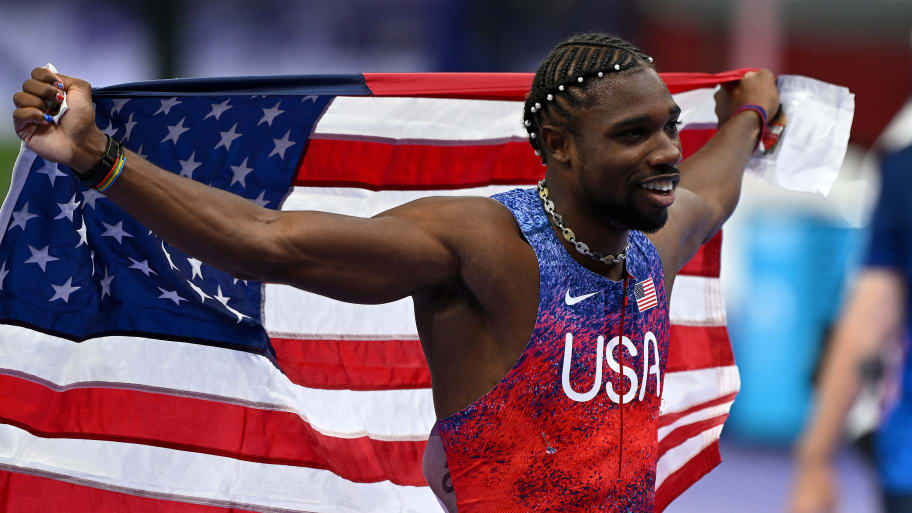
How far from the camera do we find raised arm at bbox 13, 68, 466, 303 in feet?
6.81

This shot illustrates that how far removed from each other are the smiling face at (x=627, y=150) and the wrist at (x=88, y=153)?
3.41 ft

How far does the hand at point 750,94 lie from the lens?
3.72 metres

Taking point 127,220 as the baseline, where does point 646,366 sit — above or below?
below

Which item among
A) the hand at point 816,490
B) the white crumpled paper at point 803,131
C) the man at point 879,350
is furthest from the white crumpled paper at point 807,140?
the hand at point 816,490

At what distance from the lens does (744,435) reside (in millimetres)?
8562

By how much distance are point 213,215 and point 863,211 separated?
708cm

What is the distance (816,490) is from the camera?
2.57 m

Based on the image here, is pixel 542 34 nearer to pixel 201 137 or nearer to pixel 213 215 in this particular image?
pixel 201 137

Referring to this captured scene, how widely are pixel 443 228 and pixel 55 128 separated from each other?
796 mm

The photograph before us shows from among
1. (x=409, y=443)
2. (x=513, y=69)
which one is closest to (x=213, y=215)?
(x=409, y=443)

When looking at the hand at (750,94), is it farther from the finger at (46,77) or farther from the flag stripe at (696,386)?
the finger at (46,77)

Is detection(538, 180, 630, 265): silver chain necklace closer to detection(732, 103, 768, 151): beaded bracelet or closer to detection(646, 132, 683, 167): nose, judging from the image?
detection(646, 132, 683, 167): nose

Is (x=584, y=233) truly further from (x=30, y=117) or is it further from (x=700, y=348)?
(x=700, y=348)

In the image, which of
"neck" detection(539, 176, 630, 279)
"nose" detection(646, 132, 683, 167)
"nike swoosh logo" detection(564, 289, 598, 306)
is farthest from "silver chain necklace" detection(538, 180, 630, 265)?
"nose" detection(646, 132, 683, 167)
